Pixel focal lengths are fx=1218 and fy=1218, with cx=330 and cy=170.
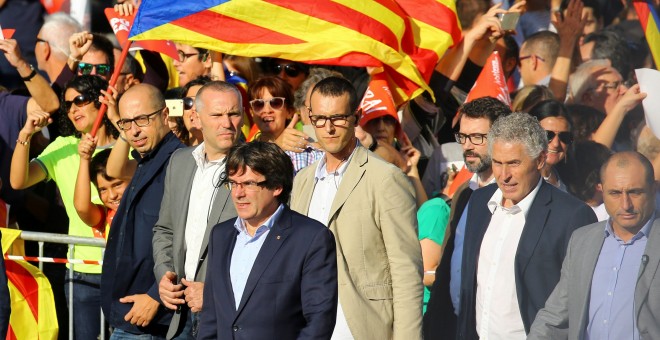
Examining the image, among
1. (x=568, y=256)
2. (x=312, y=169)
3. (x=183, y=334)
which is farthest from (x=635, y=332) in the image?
(x=183, y=334)

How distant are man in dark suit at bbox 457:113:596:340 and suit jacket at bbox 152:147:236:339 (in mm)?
1460

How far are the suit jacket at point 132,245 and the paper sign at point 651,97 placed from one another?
310cm

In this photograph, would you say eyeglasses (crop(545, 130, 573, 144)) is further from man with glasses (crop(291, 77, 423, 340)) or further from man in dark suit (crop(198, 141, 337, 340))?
man in dark suit (crop(198, 141, 337, 340))

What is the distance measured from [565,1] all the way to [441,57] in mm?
1827

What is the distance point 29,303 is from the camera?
8.41 m

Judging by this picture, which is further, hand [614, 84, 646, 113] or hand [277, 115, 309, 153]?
hand [614, 84, 646, 113]

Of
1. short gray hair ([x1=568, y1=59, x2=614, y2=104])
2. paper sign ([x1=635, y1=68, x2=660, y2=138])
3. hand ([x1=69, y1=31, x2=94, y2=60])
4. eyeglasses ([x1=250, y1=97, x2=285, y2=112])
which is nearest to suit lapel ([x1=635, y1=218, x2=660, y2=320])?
paper sign ([x1=635, y1=68, x2=660, y2=138])

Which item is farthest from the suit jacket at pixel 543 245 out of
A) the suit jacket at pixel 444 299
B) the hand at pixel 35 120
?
the hand at pixel 35 120

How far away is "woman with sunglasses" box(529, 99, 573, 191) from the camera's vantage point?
7705 millimetres

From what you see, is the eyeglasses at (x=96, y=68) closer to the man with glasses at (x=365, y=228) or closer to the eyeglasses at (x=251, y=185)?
the man with glasses at (x=365, y=228)

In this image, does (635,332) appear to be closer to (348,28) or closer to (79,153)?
(348,28)

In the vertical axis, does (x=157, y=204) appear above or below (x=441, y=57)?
below

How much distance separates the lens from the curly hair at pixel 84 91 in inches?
348

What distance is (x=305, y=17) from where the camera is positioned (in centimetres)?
848
